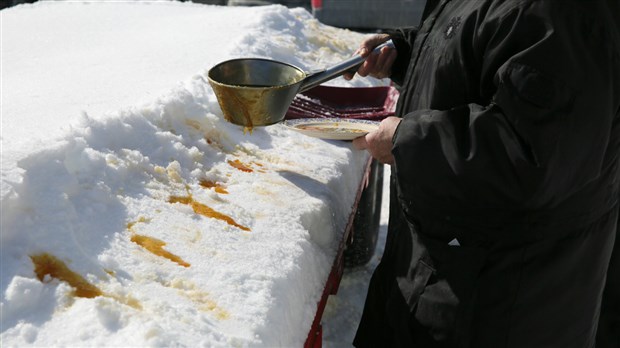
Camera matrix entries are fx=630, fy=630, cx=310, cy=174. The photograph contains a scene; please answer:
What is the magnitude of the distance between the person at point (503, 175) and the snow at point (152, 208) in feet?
1.12

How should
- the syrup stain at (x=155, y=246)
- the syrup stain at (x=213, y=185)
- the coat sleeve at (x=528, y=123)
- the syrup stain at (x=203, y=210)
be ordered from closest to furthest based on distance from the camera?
1. the coat sleeve at (x=528, y=123)
2. the syrup stain at (x=155, y=246)
3. the syrup stain at (x=203, y=210)
4. the syrup stain at (x=213, y=185)

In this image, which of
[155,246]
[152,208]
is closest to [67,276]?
[155,246]

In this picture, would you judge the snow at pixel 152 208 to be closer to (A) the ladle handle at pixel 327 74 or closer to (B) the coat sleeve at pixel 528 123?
(A) the ladle handle at pixel 327 74

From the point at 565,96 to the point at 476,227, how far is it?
40 centimetres

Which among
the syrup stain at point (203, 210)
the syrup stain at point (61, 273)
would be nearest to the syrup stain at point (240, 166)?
the syrup stain at point (203, 210)

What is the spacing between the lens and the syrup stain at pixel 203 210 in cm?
182

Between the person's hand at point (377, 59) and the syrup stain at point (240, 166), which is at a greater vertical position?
the person's hand at point (377, 59)

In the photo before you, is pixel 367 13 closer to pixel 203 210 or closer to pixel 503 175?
pixel 203 210

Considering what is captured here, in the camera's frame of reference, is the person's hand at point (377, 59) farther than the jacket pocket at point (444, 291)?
Yes

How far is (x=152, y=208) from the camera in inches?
70.1

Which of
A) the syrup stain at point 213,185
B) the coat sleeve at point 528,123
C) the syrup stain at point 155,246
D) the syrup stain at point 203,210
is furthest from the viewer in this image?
the syrup stain at point 213,185

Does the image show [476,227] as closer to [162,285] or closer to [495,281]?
[495,281]

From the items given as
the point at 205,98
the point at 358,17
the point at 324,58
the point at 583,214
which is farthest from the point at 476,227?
the point at 358,17

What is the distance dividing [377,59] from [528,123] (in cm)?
96
